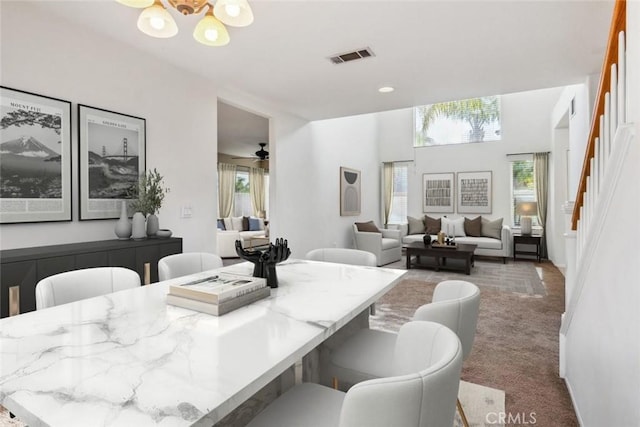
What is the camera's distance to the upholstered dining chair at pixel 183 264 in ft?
6.47

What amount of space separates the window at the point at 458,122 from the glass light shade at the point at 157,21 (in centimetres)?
668

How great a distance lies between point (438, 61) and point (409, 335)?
2986mm

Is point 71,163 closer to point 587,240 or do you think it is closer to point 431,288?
point 587,240

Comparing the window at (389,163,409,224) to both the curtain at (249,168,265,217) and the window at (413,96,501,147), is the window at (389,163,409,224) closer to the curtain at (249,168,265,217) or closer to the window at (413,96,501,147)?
the window at (413,96,501,147)

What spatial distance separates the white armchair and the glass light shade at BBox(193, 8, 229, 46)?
16.2 feet

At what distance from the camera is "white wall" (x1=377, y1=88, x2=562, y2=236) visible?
277 inches

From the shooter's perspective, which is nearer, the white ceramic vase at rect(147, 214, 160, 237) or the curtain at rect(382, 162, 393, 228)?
the white ceramic vase at rect(147, 214, 160, 237)

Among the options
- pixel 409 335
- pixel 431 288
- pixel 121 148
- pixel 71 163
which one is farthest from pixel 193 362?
pixel 431 288

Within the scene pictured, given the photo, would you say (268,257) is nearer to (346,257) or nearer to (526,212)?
(346,257)

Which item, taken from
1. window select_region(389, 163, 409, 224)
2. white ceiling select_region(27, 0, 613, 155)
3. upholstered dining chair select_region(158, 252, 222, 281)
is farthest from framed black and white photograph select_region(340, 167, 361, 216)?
upholstered dining chair select_region(158, 252, 222, 281)

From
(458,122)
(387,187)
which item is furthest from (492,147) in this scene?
(387,187)

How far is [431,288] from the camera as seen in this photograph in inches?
179

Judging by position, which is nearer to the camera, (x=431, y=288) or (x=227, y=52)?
(x=227, y=52)

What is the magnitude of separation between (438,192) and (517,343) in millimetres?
5517
